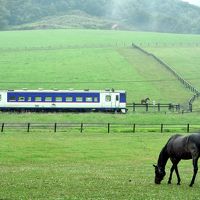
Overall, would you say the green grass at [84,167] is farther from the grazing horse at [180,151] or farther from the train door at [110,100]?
the train door at [110,100]

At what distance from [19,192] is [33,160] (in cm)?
1129

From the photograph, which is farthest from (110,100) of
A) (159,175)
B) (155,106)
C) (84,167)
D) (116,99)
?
(159,175)

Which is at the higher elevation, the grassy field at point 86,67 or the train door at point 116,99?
the grassy field at point 86,67

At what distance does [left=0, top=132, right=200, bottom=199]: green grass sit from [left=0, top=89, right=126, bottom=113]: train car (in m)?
20.5

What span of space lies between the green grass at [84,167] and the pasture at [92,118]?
0.03 m

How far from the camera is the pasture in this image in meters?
17.2

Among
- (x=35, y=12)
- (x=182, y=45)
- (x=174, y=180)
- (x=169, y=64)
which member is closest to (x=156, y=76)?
(x=169, y=64)

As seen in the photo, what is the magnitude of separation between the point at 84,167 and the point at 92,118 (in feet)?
91.6

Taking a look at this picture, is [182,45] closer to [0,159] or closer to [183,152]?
[0,159]

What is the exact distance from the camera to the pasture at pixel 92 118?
17203mm

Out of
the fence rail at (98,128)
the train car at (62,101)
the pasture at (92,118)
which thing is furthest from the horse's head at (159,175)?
the train car at (62,101)

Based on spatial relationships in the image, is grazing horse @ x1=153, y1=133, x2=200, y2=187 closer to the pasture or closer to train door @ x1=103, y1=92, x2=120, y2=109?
the pasture

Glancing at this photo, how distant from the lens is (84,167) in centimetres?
2366

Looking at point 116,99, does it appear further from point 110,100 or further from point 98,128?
point 98,128
